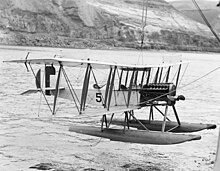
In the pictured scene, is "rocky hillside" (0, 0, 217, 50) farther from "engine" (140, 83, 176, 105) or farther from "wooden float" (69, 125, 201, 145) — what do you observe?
"wooden float" (69, 125, 201, 145)

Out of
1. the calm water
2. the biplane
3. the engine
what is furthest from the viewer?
the engine

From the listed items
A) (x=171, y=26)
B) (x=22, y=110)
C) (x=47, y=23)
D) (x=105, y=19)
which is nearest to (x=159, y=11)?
(x=171, y=26)

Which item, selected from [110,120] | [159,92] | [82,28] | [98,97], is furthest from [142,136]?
[82,28]

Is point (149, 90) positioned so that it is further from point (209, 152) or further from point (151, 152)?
point (209, 152)

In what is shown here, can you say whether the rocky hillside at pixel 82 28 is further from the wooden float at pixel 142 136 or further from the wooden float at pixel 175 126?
the wooden float at pixel 142 136

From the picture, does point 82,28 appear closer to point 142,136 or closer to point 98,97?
point 98,97

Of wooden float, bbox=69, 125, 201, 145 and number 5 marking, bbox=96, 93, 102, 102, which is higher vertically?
number 5 marking, bbox=96, 93, 102, 102

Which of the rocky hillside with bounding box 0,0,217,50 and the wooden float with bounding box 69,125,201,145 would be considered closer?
the wooden float with bounding box 69,125,201,145

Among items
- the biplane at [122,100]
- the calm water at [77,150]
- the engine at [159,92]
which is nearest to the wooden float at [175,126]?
the biplane at [122,100]

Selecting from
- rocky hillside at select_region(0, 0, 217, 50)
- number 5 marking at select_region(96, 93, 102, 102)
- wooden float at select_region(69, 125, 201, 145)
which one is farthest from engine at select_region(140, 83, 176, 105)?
rocky hillside at select_region(0, 0, 217, 50)
